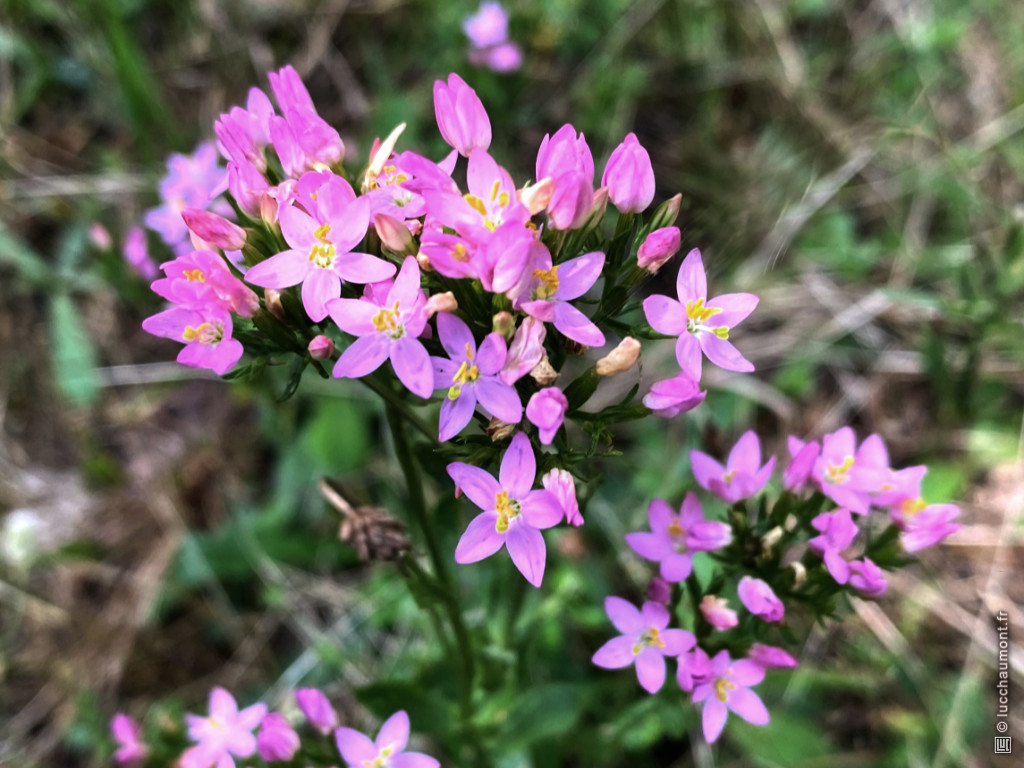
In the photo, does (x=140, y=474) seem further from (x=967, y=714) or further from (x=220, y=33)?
(x=967, y=714)

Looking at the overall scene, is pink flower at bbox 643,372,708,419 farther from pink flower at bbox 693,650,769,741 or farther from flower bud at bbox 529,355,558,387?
pink flower at bbox 693,650,769,741

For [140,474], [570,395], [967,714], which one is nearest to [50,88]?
[140,474]

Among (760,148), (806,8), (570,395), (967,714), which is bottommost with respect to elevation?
(967,714)

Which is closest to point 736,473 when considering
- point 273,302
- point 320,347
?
point 320,347

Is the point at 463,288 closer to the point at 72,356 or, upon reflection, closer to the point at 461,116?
the point at 461,116

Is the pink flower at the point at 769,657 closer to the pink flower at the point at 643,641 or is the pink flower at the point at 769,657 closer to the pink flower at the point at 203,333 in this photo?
the pink flower at the point at 643,641

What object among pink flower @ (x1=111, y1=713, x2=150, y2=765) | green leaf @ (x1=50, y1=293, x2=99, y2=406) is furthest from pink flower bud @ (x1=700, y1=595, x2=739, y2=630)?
green leaf @ (x1=50, y1=293, x2=99, y2=406)
